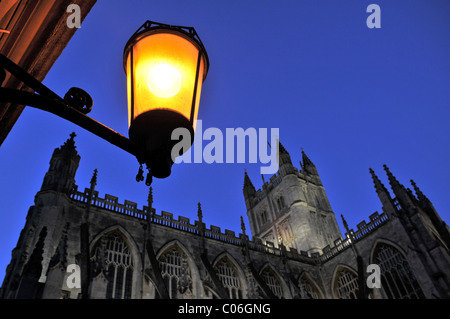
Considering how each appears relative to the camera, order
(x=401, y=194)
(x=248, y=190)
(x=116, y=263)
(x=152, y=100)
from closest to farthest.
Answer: (x=152, y=100) → (x=116, y=263) → (x=401, y=194) → (x=248, y=190)

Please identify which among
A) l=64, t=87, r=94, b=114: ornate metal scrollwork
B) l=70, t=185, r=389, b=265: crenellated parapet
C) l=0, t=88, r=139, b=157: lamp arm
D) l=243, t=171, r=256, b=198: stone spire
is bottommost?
l=0, t=88, r=139, b=157: lamp arm

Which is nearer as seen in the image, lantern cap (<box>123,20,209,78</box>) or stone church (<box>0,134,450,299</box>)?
lantern cap (<box>123,20,209,78</box>)

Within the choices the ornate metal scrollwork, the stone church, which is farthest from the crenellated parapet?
the ornate metal scrollwork

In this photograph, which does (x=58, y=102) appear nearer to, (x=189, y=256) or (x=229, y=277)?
(x=189, y=256)

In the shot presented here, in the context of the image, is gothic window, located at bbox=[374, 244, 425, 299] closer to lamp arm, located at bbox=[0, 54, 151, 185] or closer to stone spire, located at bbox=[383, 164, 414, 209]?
stone spire, located at bbox=[383, 164, 414, 209]

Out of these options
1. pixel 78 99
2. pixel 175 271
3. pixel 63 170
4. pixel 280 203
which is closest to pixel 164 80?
pixel 78 99

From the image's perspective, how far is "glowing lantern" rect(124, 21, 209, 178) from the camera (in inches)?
67.1

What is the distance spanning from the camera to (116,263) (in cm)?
1504

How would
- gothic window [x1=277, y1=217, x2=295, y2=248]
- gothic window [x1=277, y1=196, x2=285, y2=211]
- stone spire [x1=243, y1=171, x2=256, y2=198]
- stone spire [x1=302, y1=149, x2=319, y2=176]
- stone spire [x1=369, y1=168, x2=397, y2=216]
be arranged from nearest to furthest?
stone spire [x1=369, y1=168, x2=397, y2=216] → gothic window [x1=277, y1=217, x2=295, y2=248] → gothic window [x1=277, y1=196, x2=285, y2=211] → stone spire [x1=302, y1=149, x2=319, y2=176] → stone spire [x1=243, y1=171, x2=256, y2=198]

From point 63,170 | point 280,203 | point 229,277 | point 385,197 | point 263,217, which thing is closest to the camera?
point 63,170

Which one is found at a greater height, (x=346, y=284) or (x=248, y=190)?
(x=248, y=190)

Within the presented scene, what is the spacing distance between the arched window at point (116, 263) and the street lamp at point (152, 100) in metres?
13.8

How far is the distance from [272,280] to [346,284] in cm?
534
